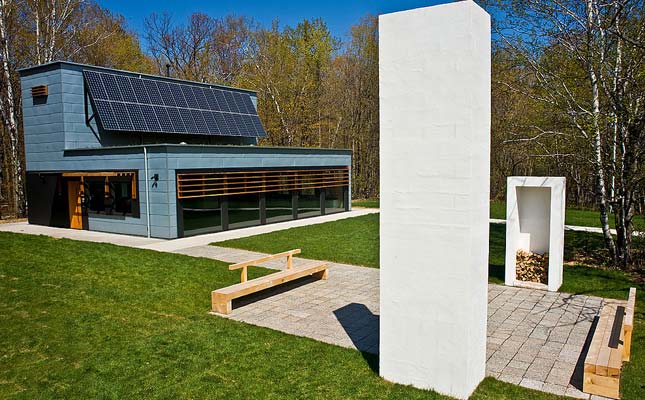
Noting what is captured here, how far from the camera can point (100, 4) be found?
29.9 metres

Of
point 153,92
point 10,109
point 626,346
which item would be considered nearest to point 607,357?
point 626,346

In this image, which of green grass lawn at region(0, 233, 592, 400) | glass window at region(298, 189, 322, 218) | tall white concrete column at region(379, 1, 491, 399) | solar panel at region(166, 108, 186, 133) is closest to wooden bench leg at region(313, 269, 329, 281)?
green grass lawn at region(0, 233, 592, 400)

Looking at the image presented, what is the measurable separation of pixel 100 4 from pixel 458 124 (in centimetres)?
3151

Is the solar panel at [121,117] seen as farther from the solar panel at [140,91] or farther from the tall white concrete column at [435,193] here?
the tall white concrete column at [435,193]

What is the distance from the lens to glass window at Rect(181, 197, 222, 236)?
15.0 meters

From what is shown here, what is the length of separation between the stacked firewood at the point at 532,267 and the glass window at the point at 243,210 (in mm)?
9780

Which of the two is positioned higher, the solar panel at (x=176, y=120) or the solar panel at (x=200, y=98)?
the solar panel at (x=200, y=98)

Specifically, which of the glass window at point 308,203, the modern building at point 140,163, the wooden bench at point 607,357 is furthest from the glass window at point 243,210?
the wooden bench at point 607,357

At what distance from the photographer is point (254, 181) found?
675 inches

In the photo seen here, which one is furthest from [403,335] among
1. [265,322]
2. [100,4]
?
[100,4]

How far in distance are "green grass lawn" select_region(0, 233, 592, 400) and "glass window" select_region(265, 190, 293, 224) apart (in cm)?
905

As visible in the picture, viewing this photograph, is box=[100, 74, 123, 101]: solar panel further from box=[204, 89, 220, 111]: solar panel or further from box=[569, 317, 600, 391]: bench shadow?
box=[569, 317, 600, 391]: bench shadow

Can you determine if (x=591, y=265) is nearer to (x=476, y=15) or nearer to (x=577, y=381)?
(x=577, y=381)

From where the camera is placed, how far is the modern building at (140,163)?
14.8 meters
